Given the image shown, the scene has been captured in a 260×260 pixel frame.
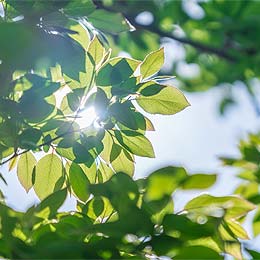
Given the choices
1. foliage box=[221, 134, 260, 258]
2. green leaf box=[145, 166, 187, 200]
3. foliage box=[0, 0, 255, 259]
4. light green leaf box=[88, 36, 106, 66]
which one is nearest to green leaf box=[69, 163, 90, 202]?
foliage box=[0, 0, 255, 259]

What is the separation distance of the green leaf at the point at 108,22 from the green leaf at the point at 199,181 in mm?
394

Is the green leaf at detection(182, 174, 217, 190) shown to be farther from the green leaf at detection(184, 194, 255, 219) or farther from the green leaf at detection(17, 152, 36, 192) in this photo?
the green leaf at detection(17, 152, 36, 192)

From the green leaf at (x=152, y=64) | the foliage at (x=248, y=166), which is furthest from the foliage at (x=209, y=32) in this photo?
the green leaf at (x=152, y=64)

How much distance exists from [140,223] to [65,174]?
28 cm

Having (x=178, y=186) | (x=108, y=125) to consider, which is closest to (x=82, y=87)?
(x=108, y=125)

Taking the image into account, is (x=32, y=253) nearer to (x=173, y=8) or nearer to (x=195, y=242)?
(x=195, y=242)

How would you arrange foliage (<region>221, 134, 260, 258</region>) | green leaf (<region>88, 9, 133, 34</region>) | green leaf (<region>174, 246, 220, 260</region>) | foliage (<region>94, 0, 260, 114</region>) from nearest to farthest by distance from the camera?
green leaf (<region>174, 246, 220, 260</region>) < green leaf (<region>88, 9, 133, 34</region>) < foliage (<region>221, 134, 260, 258</region>) < foliage (<region>94, 0, 260, 114</region>)

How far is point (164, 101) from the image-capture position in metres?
0.72

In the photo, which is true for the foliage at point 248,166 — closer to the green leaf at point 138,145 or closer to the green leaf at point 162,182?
the green leaf at point 138,145

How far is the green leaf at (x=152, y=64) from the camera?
0.72m

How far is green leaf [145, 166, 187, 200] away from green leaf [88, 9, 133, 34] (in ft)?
1.28

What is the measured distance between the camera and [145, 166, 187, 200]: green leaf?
1.60 ft

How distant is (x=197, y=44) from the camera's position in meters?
1.68

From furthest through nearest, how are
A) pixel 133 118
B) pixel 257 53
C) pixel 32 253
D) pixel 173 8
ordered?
pixel 173 8, pixel 257 53, pixel 133 118, pixel 32 253
